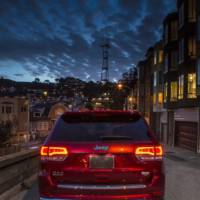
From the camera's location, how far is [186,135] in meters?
42.9

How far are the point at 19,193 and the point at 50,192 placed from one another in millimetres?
3711

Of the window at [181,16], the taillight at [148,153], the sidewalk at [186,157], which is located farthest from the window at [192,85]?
the taillight at [148,153]

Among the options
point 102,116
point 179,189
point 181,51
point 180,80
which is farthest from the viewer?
point 180,80

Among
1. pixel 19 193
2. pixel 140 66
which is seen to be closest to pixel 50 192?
pixel 19 193

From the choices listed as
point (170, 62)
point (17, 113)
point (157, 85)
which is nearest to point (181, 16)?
point (170, 62)

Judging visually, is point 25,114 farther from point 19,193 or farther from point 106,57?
point 19,193

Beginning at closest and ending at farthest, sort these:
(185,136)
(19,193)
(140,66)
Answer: (19,193)
(185,136)
(140,66)

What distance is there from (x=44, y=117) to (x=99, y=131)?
319ft

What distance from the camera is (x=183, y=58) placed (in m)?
40.7

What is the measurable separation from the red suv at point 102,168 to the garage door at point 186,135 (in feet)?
108

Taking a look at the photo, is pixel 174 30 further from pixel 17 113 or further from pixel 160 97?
pixel 17 113

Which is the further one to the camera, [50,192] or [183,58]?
[183,58]

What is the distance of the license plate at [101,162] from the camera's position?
6207 millimetres

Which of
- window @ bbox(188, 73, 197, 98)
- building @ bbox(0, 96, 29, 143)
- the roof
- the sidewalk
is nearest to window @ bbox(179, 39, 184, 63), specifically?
window @ bbox(188, 73, 197, 98)
